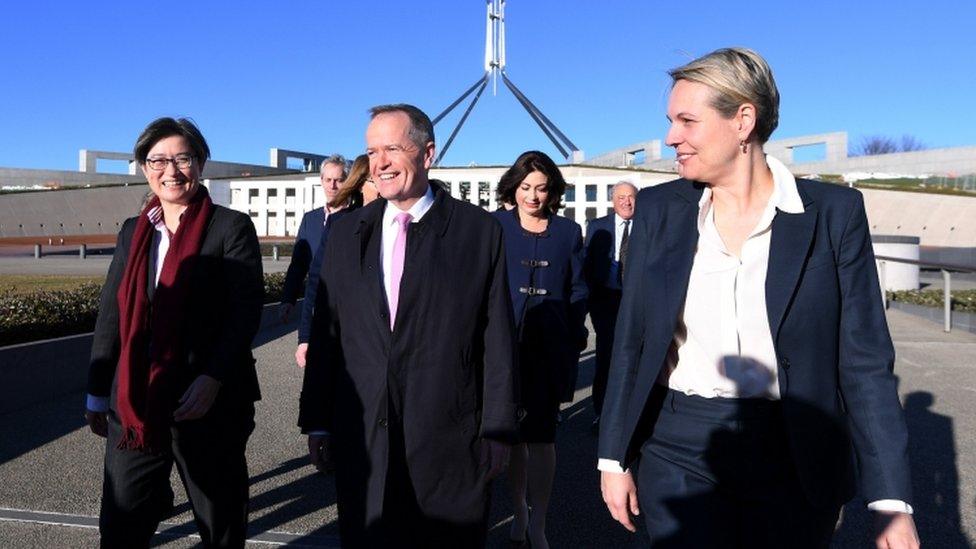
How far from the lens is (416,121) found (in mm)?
3039

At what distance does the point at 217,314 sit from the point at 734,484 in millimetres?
1872

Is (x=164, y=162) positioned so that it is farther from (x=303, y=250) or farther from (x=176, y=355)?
(x=303, y=250)

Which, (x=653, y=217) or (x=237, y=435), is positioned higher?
(x=653, y=217)

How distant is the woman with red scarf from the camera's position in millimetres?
3127

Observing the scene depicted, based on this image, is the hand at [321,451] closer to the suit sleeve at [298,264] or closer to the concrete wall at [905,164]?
the suit sleeve at [298,264]

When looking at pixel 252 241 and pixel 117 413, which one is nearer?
pixel 117 413

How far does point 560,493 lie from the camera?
509 cm

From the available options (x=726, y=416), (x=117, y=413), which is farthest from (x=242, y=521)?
(x=726, y=416)

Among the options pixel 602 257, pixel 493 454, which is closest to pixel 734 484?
pixel 493 454

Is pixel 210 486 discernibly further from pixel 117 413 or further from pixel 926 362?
pixel 926 362

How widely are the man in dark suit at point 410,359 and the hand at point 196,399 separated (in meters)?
0.37

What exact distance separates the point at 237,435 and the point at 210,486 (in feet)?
0.64

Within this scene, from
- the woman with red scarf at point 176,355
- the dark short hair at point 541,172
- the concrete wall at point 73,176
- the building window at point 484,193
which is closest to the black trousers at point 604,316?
the dark short hair at point 541,172

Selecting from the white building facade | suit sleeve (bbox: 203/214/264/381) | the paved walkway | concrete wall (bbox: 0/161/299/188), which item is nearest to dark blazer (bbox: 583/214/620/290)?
the paved walkway
